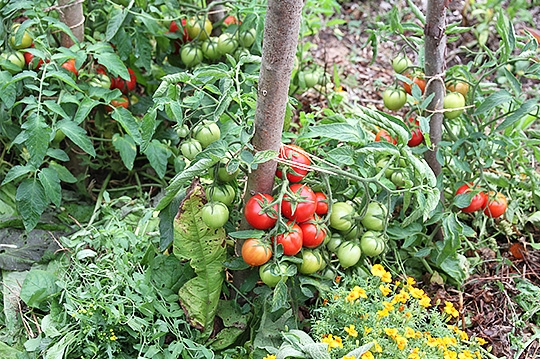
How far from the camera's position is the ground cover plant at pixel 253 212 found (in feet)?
5.10

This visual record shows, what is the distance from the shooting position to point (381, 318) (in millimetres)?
1666

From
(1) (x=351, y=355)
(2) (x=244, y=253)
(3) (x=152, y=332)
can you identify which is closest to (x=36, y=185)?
(3) (x=152, y=332)

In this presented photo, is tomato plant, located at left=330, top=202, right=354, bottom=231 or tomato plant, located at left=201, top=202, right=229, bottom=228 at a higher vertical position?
tomato plant, located at left=201, top=202, right=229, bottom=228

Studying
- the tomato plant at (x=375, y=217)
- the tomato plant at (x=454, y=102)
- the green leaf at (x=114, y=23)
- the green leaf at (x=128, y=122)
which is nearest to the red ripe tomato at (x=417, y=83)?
the tomato plant at (x=454, y=102)

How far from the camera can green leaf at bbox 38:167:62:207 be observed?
1.89 meters

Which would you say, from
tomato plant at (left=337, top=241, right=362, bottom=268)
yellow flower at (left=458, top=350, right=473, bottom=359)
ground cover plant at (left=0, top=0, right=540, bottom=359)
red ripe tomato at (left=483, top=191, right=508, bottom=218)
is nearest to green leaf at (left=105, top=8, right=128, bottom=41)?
ground cover plant at (left=0, top=0, right=540, bottom=359)

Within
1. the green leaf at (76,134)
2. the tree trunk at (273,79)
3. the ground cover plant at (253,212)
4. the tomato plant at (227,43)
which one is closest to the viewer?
the tree trunk at (273,79)

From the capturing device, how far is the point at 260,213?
1.51 m

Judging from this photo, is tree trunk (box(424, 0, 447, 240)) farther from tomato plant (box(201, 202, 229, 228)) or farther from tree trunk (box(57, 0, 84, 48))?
tree trunk (box(57, 0, 84, 48))

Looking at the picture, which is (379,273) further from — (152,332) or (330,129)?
(152,332)

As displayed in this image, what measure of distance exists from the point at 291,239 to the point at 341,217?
235 mm

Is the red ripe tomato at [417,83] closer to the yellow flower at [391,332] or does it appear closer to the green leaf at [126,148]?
the yellow flower at [391,332]

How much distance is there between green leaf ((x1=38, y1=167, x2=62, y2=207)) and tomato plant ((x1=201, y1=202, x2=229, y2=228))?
73 centimetres

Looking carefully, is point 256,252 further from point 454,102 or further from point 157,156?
point 454,102
